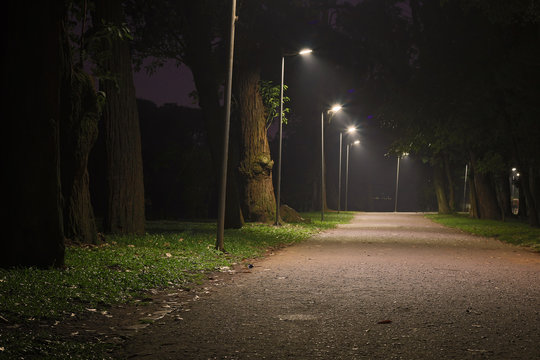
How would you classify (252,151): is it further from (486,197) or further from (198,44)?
(486,197)

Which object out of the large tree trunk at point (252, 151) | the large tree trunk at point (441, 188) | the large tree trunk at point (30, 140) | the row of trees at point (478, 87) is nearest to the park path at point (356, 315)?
the large tree trunk at point (30, 140)

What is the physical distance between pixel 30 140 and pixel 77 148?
124 inches

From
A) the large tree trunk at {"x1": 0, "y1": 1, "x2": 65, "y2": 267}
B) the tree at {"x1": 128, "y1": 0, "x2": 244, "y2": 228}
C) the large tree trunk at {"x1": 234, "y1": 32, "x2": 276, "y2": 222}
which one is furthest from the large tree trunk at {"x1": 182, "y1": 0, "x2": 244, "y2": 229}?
the large tree trunk at {"x1": 0, "y1": 1, "x2": 65, "y2": 267}

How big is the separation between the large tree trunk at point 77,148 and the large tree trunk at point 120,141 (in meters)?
2.79

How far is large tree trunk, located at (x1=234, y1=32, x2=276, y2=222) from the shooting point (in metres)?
27.6

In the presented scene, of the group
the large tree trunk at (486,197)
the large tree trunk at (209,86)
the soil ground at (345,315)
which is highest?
the large tree trunk at (209,86)

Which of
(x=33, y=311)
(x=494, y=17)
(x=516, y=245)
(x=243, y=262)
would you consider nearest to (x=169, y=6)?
(x=494, y=17)

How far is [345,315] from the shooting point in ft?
23.4

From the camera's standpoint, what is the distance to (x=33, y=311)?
648 centimetres


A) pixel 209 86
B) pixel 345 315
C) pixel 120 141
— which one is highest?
pixel 209 86

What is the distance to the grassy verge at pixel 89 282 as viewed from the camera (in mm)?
5396

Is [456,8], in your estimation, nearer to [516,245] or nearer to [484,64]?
[484,64]

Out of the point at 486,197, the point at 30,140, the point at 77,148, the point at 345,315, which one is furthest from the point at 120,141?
the point at 486,197

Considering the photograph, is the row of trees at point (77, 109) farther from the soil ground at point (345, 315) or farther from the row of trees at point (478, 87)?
the row of trees at point (478, 87)
